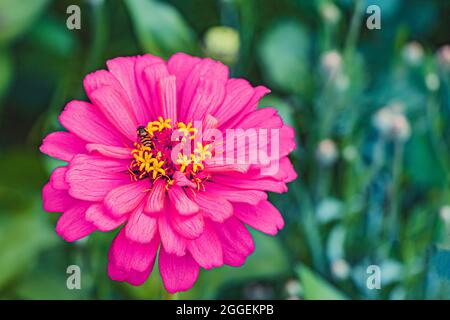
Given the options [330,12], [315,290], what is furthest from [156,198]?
[330,12]

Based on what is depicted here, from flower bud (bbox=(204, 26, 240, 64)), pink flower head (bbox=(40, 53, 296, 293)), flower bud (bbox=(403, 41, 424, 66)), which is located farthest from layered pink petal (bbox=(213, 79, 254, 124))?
flower bud (bbox=(403, 41, 424, 66))

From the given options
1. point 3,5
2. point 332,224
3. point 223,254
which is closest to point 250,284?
point 332,224

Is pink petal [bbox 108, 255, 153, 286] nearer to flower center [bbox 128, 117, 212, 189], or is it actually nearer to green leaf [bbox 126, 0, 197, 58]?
flower center [bbox 128, 117, 212, 189]

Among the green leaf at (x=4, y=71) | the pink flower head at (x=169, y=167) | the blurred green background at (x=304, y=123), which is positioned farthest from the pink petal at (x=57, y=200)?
the green leaf at (x=4, y=71)

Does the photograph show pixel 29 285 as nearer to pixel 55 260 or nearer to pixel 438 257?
pixel 55 260

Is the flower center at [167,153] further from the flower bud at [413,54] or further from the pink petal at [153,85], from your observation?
the flower bud at [413,54]

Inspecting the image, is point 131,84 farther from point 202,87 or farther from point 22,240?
point 22,240
